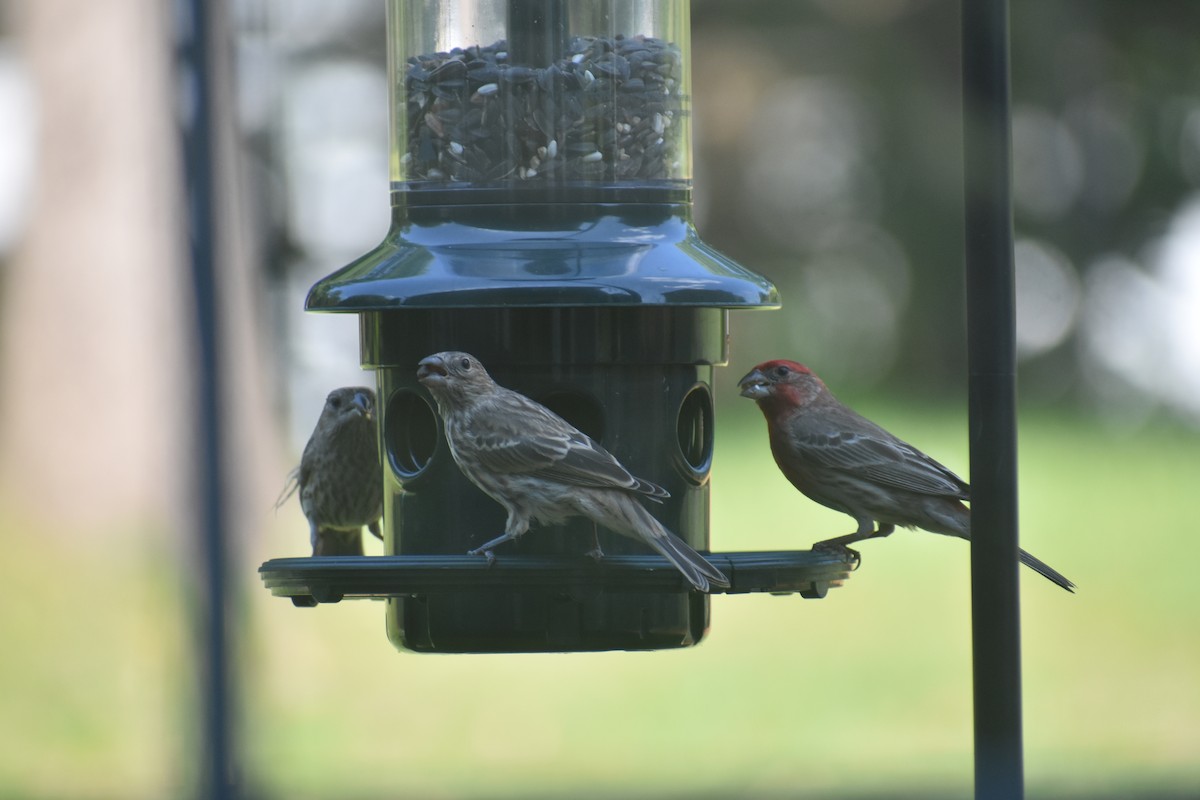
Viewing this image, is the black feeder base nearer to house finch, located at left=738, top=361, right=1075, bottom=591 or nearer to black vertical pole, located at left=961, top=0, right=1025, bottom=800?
black vertical pole, located at left=961, top=0, right=1025, bottom=800

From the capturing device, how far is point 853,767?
9414mm

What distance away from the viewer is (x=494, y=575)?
4.09 m

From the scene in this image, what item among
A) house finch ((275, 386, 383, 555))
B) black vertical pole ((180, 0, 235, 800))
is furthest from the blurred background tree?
black vertical pole ((180, 0, 235, 800))

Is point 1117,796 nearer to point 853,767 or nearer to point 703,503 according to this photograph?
point 853,767

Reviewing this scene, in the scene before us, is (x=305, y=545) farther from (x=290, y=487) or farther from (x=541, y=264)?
(x=541, y=264)

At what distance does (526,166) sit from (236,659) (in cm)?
155

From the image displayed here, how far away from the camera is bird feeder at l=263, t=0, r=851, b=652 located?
4.29m

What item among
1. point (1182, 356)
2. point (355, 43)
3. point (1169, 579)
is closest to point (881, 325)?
point (1182, 356)

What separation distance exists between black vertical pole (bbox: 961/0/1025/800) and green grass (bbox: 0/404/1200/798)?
5258 mm

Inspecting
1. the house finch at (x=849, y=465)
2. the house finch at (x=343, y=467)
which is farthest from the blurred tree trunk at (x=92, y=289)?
the house finch at (x=849, y=465)

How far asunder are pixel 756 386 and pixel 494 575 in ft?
5.41

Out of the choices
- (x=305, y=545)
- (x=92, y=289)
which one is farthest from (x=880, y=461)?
(x=92, y=289)

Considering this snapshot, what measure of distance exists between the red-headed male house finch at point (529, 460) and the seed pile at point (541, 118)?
1.91 ft

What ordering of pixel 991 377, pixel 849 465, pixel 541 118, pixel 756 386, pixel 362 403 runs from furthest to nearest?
1. pixel 756 386
2. pixel 849 465
3. pixel 362 403
4. pixel 541 118
5. pixel 991 377
